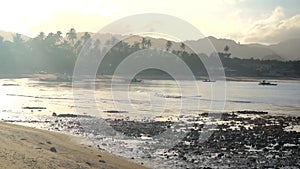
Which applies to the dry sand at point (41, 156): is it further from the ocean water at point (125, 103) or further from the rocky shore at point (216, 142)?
the ocean water at point (125, 103)

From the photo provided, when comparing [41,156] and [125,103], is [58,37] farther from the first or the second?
[41,156]

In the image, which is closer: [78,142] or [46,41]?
[78,142]

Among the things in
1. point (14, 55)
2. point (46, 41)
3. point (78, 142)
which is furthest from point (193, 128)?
point (46, 41)

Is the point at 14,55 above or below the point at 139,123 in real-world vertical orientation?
above

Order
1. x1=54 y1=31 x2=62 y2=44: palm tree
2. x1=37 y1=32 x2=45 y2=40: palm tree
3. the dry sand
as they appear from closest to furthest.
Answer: the dry sand
x1=37 y1=32 x2=45 y2=40: palm tree
x1=54 y1=31 x2=62 y2=44: palm tree

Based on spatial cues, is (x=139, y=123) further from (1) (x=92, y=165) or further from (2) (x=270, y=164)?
(1) (x=92, y=165)

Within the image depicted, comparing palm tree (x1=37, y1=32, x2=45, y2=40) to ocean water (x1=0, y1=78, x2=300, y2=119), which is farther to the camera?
palm tree (x1=37, y1=32, x2=45, y2=40)

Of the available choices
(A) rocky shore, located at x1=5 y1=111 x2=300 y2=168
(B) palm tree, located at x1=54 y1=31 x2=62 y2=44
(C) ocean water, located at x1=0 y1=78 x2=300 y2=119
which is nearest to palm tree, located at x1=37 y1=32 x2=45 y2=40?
(B) palm tree, located at x1=54 y1=31 x2=62 y2=44

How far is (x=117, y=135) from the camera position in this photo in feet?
109

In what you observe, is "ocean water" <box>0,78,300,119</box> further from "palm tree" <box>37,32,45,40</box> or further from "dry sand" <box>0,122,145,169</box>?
"palm tree" <box>37,32,45,40</box>

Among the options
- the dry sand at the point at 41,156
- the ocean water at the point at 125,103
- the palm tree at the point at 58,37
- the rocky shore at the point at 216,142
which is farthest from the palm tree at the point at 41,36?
the dry sand at the point at 41,156

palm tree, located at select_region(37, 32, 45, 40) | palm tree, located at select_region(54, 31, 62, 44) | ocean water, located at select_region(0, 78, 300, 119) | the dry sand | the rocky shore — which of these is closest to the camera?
the dry sand

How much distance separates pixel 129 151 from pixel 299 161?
10445 mm

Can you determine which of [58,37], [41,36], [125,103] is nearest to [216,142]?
[125,103]
